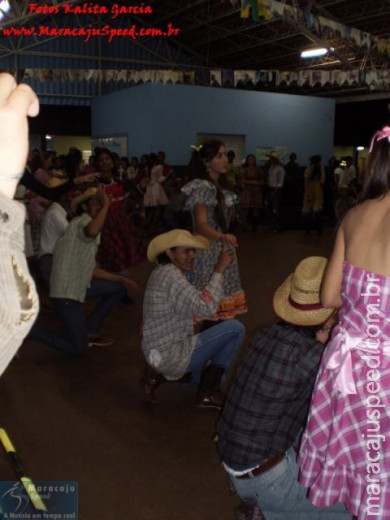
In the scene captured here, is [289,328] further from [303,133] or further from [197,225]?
[303,133]

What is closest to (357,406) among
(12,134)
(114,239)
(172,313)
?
(12,134)

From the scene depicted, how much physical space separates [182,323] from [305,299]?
131cm

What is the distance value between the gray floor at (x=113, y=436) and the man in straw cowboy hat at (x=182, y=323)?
0.22 metres

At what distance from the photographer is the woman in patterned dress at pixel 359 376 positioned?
5.01 ft

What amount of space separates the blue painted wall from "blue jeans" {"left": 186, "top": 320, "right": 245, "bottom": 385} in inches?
415

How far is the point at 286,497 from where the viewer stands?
1828mm

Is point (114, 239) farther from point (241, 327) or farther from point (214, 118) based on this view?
point (214, 118)

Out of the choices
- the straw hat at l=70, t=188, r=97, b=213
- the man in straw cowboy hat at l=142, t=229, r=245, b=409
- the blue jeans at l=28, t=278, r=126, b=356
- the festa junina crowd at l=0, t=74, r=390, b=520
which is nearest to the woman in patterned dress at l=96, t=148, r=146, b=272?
the festa junina crowd at l=0, t=74, r=390, b=520

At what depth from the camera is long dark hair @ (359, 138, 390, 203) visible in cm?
161

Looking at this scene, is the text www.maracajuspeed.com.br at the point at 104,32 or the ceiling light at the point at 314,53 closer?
the ceiling light at the point at 314,53

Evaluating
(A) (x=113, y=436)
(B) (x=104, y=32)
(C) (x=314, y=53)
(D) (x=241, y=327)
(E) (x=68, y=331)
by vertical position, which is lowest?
(A) (x=113, y=436)

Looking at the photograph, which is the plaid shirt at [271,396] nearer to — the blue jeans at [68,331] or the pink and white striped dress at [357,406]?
the pink and white striped dress at [357,406]

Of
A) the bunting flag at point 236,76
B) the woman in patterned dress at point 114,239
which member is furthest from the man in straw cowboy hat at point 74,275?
the bunting flag at point 236,76

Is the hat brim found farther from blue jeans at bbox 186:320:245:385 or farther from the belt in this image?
blue jeans at bbox 186:320:245:385
